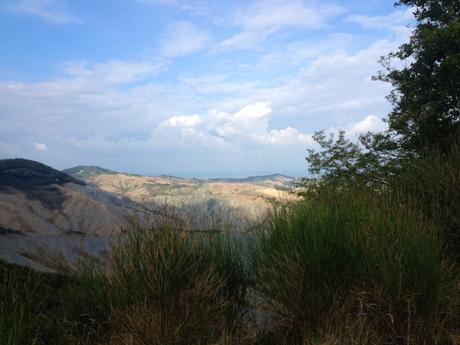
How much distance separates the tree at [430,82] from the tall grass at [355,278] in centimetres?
1126

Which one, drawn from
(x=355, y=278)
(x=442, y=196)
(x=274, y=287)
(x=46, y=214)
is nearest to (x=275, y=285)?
(x=274, y=287)

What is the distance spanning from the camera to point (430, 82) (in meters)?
18.5

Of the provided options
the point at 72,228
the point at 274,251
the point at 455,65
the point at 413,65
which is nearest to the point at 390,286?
the point at 274,251

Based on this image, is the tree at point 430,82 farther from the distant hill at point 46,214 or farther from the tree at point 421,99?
the distant hill at point 46,214

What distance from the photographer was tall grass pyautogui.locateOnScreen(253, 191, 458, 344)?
18.2ft

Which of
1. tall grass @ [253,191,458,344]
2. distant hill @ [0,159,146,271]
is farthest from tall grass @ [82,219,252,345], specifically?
distant hill @ [0,159,146,271]

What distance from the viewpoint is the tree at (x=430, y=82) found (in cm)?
1672

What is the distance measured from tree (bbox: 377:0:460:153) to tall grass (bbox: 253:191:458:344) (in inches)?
443

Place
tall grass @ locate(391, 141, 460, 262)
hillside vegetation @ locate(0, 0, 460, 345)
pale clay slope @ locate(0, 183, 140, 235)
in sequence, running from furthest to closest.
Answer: pale clay slope @ locate(0, 183, 140, 235) → tall grass @ locate(391, 141, 460, 262) → hillside vegetation @ locate(0, 0, 460, 345)

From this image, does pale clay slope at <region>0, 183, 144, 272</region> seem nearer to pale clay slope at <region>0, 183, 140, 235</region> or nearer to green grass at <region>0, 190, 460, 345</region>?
pale clay slope at <region>0, 183, 140, 235</region>

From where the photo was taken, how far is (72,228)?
10512cm

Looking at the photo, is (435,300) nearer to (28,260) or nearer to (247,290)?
(247,290)

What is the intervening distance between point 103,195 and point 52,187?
18608 millimetres

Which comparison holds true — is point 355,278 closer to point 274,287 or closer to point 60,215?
point 274,287
